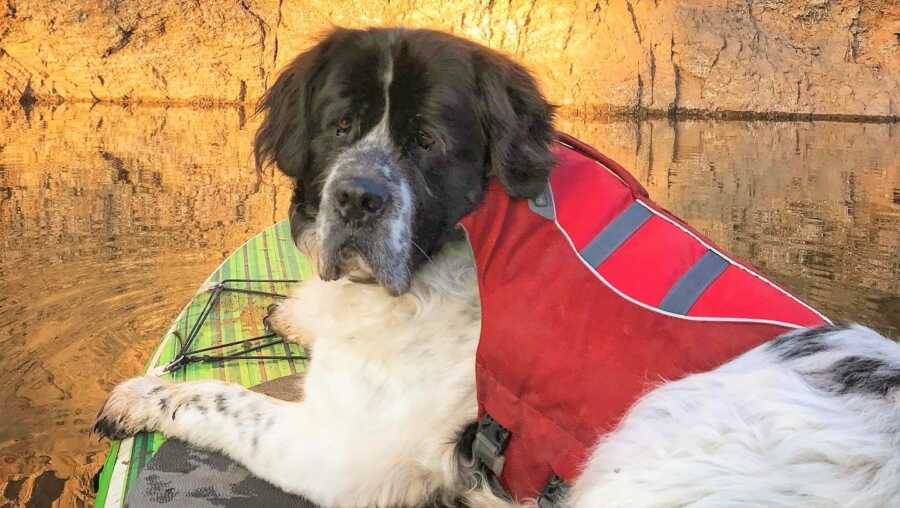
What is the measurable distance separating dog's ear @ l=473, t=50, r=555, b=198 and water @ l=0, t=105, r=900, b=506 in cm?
116

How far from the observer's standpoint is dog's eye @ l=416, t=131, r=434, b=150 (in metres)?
2.32

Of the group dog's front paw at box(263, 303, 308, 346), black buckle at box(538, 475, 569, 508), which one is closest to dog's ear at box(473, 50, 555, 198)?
black buckle at box(538, 475, 569, 508)

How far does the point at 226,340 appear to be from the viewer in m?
3.78

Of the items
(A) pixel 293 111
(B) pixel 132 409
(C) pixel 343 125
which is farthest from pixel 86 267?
(C) pixel 343 125

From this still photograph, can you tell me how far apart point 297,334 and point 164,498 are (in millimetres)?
1413

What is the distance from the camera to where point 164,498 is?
238 cm

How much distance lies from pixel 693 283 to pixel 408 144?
923 millimetres

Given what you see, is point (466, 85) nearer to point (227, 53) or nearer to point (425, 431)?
point (425, 431)

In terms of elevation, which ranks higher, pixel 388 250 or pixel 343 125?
pixel 343 125

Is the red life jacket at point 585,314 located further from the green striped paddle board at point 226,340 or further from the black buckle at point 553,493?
the green striped paddle board at point 226,340

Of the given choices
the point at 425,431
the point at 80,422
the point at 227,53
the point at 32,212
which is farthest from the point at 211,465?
the point at 227,53

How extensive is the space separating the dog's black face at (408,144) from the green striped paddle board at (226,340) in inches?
40.4

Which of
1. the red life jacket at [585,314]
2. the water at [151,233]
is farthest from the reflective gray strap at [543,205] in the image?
the water at [151,233]

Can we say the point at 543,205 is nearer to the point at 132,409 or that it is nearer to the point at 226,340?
the point at 132,409
